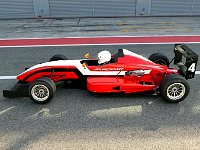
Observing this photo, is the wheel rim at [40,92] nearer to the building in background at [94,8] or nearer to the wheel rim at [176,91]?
the wheel rim at [176,91]

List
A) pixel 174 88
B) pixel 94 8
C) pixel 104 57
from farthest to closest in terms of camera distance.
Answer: pixel 94 8, pixel 104 57, pixel 174 88

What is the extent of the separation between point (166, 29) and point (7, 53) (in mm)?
7490

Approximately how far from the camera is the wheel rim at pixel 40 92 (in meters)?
4.81

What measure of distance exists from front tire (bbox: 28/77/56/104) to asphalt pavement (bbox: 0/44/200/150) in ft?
0.49

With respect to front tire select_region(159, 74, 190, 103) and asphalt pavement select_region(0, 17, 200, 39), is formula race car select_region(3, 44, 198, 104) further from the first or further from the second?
asphalt pavement select_region(0, 17, 200, 39)

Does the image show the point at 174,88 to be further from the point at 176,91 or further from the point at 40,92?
the point at 40,92

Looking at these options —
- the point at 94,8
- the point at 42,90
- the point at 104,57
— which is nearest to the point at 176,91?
the point at 104,57

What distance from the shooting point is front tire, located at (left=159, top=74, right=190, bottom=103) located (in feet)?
15.6

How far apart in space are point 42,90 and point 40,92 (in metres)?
0.06

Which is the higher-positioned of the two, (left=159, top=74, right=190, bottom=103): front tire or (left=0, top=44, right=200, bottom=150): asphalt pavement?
(left=159, top=74, right=190, bottom=103): front tire

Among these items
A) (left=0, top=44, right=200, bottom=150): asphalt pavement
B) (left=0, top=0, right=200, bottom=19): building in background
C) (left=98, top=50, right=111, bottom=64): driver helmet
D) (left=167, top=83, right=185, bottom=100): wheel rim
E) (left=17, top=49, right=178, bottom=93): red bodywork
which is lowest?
(left=0, top=44, right=200, bottom=150): asphalt pavement

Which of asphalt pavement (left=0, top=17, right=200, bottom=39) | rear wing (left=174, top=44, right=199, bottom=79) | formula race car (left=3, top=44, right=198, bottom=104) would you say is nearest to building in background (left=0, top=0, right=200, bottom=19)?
asphalt pavement (left=0, top=17, right=200, bottom=39)

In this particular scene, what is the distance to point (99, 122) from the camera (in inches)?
173

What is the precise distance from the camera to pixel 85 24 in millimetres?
13156
